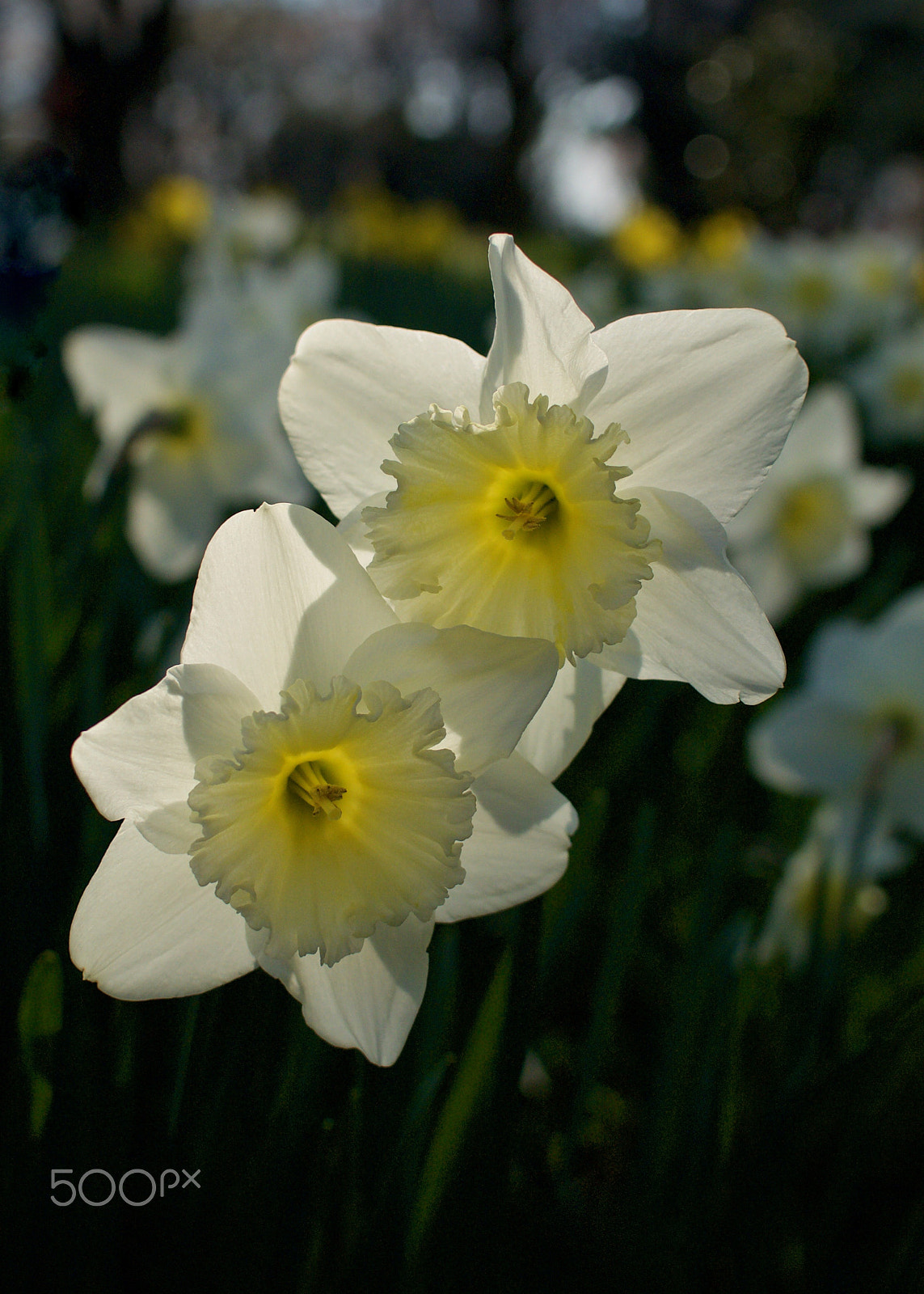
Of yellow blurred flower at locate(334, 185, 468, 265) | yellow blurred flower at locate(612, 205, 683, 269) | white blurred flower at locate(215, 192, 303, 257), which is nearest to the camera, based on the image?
white blurred flower at locate(215, 192, 303, 257)

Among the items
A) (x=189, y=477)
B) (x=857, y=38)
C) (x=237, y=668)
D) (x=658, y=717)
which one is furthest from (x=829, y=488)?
(x=857, y=38)

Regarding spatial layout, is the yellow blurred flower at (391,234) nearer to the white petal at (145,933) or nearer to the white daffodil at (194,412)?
the white daffodil at (194,412)

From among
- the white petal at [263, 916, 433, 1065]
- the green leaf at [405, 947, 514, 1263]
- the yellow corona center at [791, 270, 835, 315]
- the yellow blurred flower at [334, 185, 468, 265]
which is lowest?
the yellow blurred flower at [334, 185, 468, 265]

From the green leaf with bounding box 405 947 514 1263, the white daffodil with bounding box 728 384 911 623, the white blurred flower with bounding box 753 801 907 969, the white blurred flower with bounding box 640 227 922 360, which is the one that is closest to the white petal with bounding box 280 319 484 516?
the green leaf with bounding box 405 947 514 1263

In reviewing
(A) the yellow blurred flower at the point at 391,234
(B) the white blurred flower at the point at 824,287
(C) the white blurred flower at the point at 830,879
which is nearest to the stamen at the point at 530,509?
(C) the white blurred flower at the point at 830,879

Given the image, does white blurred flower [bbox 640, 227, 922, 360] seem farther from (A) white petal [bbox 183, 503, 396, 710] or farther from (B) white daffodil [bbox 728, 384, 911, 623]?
(A) white petal [bbox 183, 503, 396, 710]

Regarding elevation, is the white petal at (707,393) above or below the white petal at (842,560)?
above

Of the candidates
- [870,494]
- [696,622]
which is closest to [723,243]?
[870,494]
